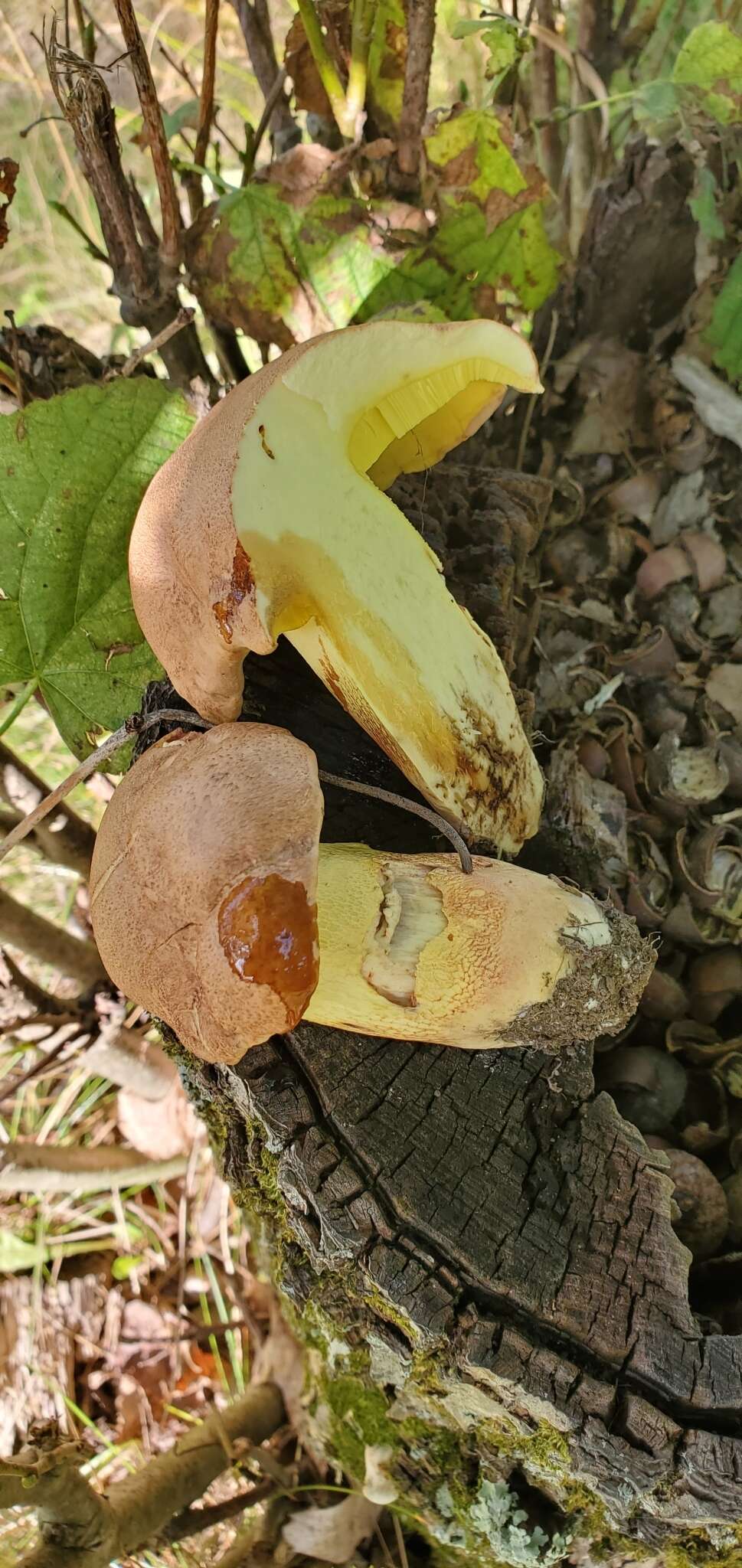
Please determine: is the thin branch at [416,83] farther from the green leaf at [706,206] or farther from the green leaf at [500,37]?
the green leaf at [706,206]

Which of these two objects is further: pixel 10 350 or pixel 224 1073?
pixel 10 350

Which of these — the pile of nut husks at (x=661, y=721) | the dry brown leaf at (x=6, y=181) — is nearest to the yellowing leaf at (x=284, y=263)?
the dry brown leaf at (x=6, y=181)

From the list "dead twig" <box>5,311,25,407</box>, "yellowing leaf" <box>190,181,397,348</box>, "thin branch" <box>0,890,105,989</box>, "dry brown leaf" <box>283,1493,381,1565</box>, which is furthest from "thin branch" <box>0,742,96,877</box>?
"dry brown leaf" <box>283,1493,381,1565</box>

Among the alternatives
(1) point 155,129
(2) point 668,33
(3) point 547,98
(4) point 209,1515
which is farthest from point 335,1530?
(2) point 668,33

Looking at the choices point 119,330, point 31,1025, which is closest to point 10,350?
point 119,330

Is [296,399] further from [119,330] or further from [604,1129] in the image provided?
[119,330]
